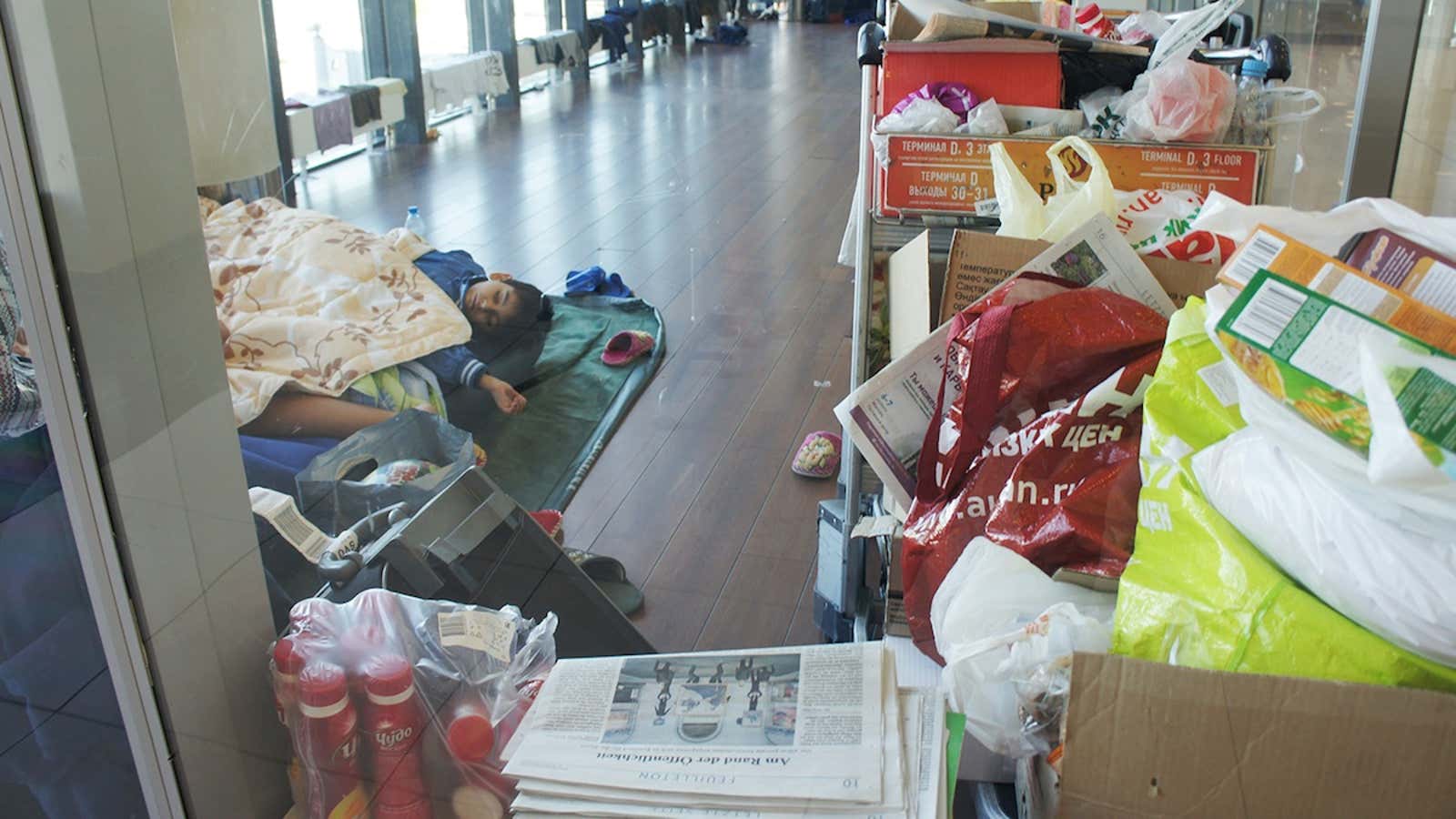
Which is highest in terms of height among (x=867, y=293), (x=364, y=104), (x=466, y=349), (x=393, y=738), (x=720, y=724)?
(x=867, y=293)

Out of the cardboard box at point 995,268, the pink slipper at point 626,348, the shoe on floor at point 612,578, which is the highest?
the cardboard box at point 995,268

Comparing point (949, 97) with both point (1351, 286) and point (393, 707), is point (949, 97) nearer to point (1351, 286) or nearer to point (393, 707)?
point (1351, 286)

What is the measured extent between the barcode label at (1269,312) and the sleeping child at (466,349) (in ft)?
5.10

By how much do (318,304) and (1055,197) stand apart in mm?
1736

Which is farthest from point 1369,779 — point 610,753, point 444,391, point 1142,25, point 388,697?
point 444,391

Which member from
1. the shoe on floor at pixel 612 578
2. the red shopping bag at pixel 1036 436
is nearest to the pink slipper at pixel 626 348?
the shoe on floor at pixel 612 578

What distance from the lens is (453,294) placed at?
10.2ft

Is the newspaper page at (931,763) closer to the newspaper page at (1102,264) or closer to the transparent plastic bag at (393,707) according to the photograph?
the transparent plastic bag at (393,707)

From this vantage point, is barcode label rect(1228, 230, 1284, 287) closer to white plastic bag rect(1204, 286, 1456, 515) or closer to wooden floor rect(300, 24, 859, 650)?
white plastic bag rect(1204, 286, 1456, 515)

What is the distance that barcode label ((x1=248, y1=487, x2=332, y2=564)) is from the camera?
4.43 feet

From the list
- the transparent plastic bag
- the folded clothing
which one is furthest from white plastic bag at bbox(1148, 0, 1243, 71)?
the folded clothing

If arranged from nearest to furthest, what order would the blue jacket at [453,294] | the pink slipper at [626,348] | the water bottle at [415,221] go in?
the blue jacket at [453,294] → the pink slipper at [626,348] → the water bottle at [415,221]

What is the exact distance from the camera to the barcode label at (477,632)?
4.26 feet

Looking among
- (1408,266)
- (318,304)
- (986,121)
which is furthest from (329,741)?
(318,304)
